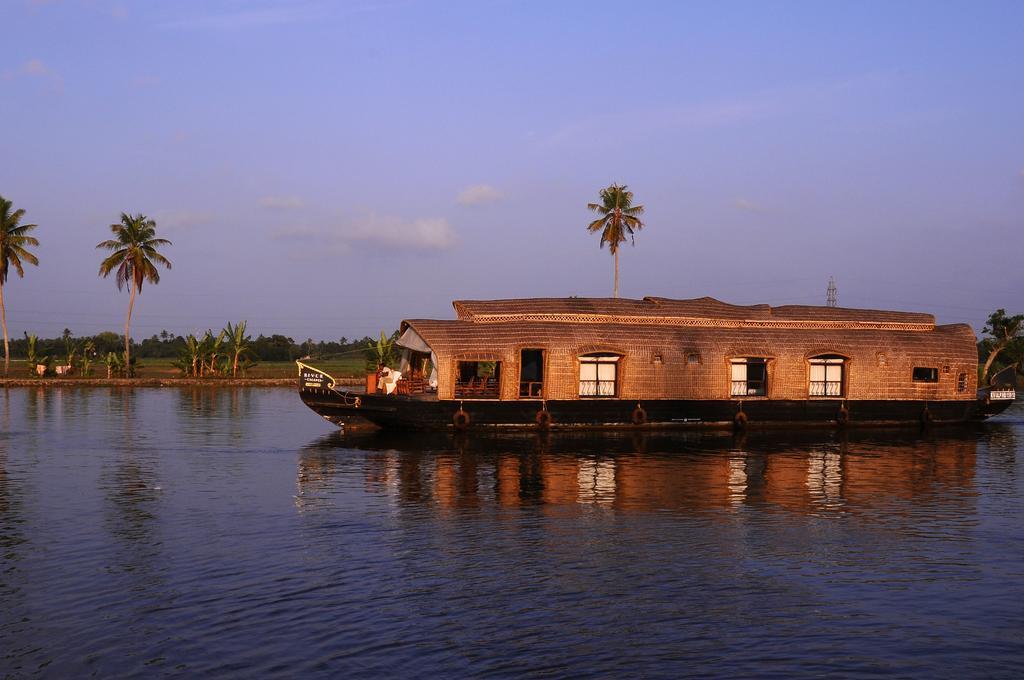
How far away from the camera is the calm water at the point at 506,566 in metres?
9.53

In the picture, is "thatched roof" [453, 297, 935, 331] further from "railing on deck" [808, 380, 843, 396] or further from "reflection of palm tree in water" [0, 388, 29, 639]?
"reflection of palm tree in water" [0, 388, 29, 639]

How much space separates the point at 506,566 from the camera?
12836 millimetres

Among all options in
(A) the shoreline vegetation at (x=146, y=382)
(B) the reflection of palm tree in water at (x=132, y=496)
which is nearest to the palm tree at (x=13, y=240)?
(A) the shoreline vegetation at (x=146, y=382)

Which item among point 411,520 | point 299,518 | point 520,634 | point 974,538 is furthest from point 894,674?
point 299,518

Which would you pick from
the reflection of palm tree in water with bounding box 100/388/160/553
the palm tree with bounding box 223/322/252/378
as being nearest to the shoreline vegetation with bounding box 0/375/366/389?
the palm tree with bounding box 223/322/252/378

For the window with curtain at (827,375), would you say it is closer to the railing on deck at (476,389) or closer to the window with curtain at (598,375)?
the window with curtain at (598,375)

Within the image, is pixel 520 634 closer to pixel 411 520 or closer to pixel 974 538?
pixel 411 520

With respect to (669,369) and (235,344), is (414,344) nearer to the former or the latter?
(669,369)

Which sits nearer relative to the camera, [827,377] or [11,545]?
[11,545]

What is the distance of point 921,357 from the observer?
33.5m

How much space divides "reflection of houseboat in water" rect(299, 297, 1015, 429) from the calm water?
5.29m

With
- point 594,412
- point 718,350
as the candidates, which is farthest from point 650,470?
point 718,350

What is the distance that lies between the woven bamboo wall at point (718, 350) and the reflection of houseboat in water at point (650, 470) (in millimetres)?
1999

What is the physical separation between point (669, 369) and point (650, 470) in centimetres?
886
